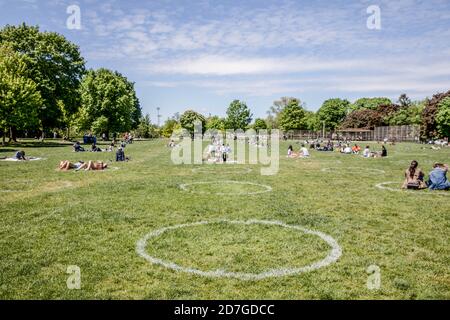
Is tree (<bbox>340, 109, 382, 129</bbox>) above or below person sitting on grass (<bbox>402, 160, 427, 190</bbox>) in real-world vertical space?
above

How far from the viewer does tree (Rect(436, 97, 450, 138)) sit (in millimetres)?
76369

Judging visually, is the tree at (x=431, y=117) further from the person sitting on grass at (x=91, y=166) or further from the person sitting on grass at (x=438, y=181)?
the person sitting on grass at (x=91, y=166)

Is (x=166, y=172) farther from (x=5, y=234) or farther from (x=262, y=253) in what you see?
(x=262, y=253)

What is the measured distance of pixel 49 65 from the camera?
204ft

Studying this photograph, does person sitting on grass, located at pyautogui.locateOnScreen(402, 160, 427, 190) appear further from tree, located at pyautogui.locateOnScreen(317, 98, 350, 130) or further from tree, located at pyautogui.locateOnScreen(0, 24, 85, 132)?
tree, located at pyautogui.locateOnScreen(317, 98, 350, 130)

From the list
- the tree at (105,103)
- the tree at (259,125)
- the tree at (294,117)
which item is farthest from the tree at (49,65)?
the tree at (259,125)

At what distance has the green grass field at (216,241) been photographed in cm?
661

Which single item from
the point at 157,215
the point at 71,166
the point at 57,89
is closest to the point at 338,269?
the point at 157,215

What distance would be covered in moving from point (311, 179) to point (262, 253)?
13.4 meters

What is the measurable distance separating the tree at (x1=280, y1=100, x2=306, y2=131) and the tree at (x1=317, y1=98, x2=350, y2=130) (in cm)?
2370

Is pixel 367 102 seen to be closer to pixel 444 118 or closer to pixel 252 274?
pixel 444 118

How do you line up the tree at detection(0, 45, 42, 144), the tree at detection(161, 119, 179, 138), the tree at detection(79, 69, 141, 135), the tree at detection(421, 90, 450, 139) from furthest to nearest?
the tree at detection(161, 119, 179, 138) < the tree at detection(421, 90, 450, 139) < the tree at detection(79, 69, 141, 135) < the tree at detection(0, 45, 42, 144)

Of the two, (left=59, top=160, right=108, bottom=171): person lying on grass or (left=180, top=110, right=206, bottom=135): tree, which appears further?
(left=180, top=110, right=206, bottom=135): tree

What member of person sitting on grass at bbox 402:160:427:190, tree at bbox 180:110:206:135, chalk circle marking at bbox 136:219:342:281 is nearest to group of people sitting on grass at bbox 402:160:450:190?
person sitting on grass at bbox 402:160:427:190
